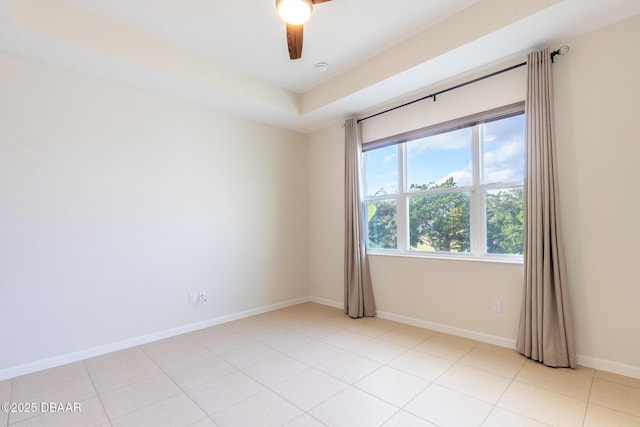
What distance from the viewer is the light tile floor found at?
6.12 ft

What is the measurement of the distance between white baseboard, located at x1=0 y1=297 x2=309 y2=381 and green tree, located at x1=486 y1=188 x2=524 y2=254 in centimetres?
292

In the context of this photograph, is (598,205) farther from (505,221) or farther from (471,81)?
(471,81)

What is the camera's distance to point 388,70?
10.0 feet

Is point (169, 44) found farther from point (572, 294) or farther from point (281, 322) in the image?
point (572, 294)

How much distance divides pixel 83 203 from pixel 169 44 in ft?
5.46

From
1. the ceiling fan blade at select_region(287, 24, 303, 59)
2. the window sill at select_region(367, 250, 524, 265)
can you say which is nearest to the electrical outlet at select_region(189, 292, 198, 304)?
the window sill at select_region(367, 250, 524, 265)

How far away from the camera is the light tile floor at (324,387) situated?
1866 millimetres

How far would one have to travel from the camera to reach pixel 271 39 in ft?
9.33

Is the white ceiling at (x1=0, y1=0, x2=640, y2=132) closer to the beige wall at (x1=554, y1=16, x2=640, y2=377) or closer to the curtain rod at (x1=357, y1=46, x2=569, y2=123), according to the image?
the curtain rod at (x1=357, y1=46, x2=569, y2=123)

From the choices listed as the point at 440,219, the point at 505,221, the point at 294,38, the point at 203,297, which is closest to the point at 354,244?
the point at 440,219

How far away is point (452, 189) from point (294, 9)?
2.32 metres

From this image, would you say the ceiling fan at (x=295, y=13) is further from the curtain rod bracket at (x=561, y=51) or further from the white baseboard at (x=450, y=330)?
the white baseboard at (x=450, y=330)

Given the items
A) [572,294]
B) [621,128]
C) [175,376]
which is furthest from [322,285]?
[621,128]

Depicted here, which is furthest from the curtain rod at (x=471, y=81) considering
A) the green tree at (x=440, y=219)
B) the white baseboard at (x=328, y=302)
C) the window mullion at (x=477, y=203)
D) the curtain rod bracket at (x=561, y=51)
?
the white baseboard at (x=328, y=302)
